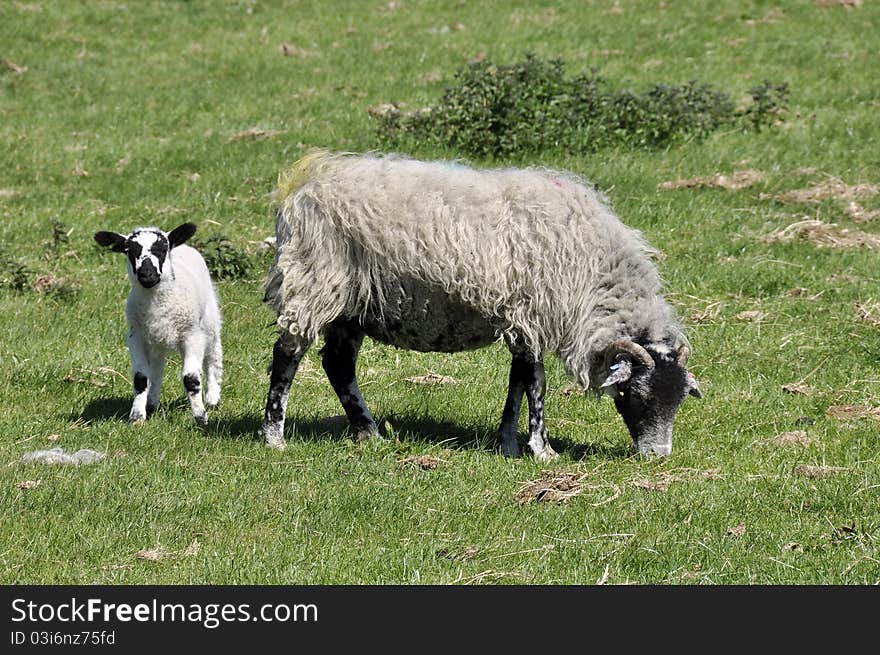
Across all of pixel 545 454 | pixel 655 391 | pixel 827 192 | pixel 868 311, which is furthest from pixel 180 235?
pixel 827 192

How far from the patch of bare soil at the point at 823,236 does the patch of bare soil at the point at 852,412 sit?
14.3ft

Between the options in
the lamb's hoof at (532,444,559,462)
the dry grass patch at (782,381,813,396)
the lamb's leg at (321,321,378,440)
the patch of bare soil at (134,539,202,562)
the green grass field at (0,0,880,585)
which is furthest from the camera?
the dry grass patch at (782,381,813,396)

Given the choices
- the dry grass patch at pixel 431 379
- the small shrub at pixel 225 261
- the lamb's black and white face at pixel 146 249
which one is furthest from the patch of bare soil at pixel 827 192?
the lamb's black and white face at pixel 146 249

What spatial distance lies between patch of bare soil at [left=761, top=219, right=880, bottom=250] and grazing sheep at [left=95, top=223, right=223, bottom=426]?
711 cm

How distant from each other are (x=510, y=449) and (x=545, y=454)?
277 millimetres

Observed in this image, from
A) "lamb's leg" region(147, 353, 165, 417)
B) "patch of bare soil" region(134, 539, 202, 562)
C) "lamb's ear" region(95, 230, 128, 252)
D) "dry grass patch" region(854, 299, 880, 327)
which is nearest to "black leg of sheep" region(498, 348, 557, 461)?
A: "patch of bare soil" region(134, 539, 202, 562)

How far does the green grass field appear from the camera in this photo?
744 centimetres

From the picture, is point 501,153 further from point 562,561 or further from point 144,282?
point 562,561

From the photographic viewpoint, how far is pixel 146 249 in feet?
32.3

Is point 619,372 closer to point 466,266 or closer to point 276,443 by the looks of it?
point 466,266

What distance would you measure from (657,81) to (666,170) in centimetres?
343

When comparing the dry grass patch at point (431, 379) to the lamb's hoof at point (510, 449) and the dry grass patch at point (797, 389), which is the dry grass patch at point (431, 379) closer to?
the lamb's hoof at point (510, 449)

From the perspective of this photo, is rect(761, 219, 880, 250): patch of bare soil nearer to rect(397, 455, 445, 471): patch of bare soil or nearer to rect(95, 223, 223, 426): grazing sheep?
rect(397, 455, 445, 471): patch of bare soil

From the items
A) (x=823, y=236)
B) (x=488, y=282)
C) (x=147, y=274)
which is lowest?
(x=823, y=236)
